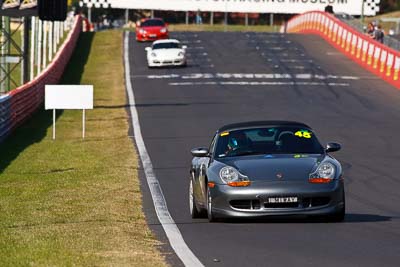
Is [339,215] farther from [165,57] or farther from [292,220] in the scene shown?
[165,57]

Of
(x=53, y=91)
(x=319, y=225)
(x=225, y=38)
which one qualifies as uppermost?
(x=319, y=225)

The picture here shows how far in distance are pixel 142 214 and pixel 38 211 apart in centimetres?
127

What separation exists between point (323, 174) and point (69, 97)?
16503mm

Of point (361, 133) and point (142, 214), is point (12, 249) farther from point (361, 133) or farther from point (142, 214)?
point (361, 133)

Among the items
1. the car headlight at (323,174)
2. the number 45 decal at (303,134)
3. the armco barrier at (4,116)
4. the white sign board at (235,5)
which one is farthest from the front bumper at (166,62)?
the white sign board at (235,5)

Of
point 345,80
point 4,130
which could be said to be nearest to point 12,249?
point 4,130

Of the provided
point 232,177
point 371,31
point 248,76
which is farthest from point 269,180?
point 371,31

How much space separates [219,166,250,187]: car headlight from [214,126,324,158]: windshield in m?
0.68

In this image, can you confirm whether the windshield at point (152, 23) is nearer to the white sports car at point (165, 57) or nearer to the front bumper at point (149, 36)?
the front bumper at point (149, 36)

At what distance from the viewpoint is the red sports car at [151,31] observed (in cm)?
6594

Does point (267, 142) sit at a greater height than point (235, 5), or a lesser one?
greater

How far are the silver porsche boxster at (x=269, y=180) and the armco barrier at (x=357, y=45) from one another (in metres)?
29.8

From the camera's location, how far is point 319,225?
13.9 m

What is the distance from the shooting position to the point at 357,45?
55188mm
